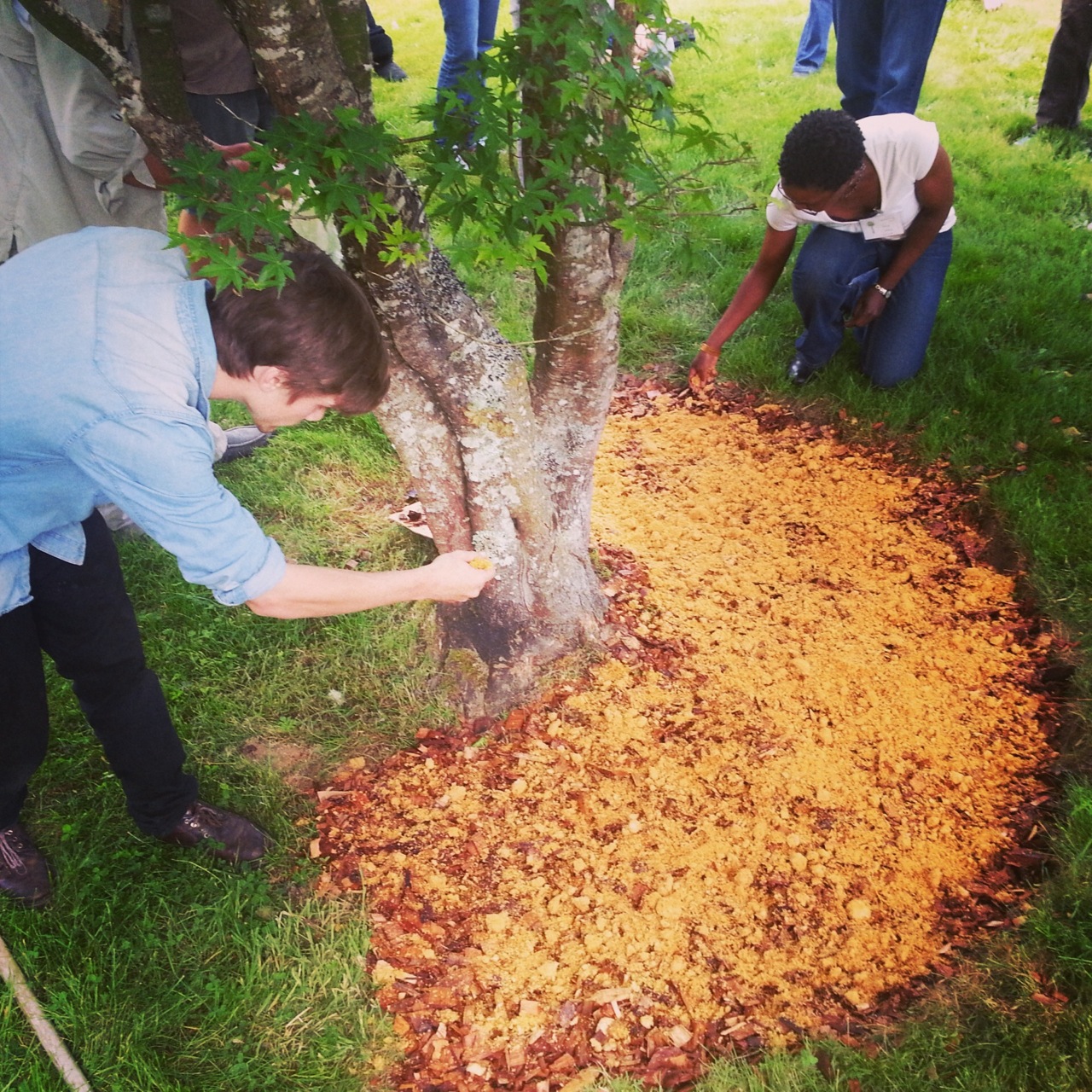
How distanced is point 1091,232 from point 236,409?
193 inches

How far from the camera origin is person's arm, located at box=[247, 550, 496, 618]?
172 cm

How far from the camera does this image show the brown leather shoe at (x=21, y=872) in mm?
2303

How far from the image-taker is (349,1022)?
2.07 m

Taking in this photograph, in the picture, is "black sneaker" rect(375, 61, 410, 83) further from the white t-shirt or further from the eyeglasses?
the eyeglasses

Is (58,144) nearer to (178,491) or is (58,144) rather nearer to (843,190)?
(178,491)

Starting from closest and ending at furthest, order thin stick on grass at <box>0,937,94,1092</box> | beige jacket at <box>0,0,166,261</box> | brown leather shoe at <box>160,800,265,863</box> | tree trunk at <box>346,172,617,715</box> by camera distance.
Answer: thin stick on grass at <box>0,937,94,1092</box> < tree trunk at <box>346,172,617,715</box> < brown leather shoe at <box>160,800,265,863</box> < beige jacket at <box>0,0,166,261</box>

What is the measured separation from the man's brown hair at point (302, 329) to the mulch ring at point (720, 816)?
138cm

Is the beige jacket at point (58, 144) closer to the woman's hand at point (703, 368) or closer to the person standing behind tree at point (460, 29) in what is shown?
the woman's hand at point (703, 368)

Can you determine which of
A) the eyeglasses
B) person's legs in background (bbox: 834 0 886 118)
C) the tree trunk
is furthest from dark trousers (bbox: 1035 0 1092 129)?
the tree trunk

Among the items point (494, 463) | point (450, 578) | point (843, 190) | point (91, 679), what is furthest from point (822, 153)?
point (91, 679)

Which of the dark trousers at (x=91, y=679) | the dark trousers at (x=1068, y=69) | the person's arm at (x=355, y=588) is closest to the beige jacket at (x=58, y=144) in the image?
the dark trousers at (x=91, y=679)

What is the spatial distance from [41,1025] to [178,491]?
140 cm

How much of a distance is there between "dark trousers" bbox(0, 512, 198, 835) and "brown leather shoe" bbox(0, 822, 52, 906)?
0.09 m

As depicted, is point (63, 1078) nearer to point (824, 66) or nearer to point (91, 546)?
point (91, 546)
